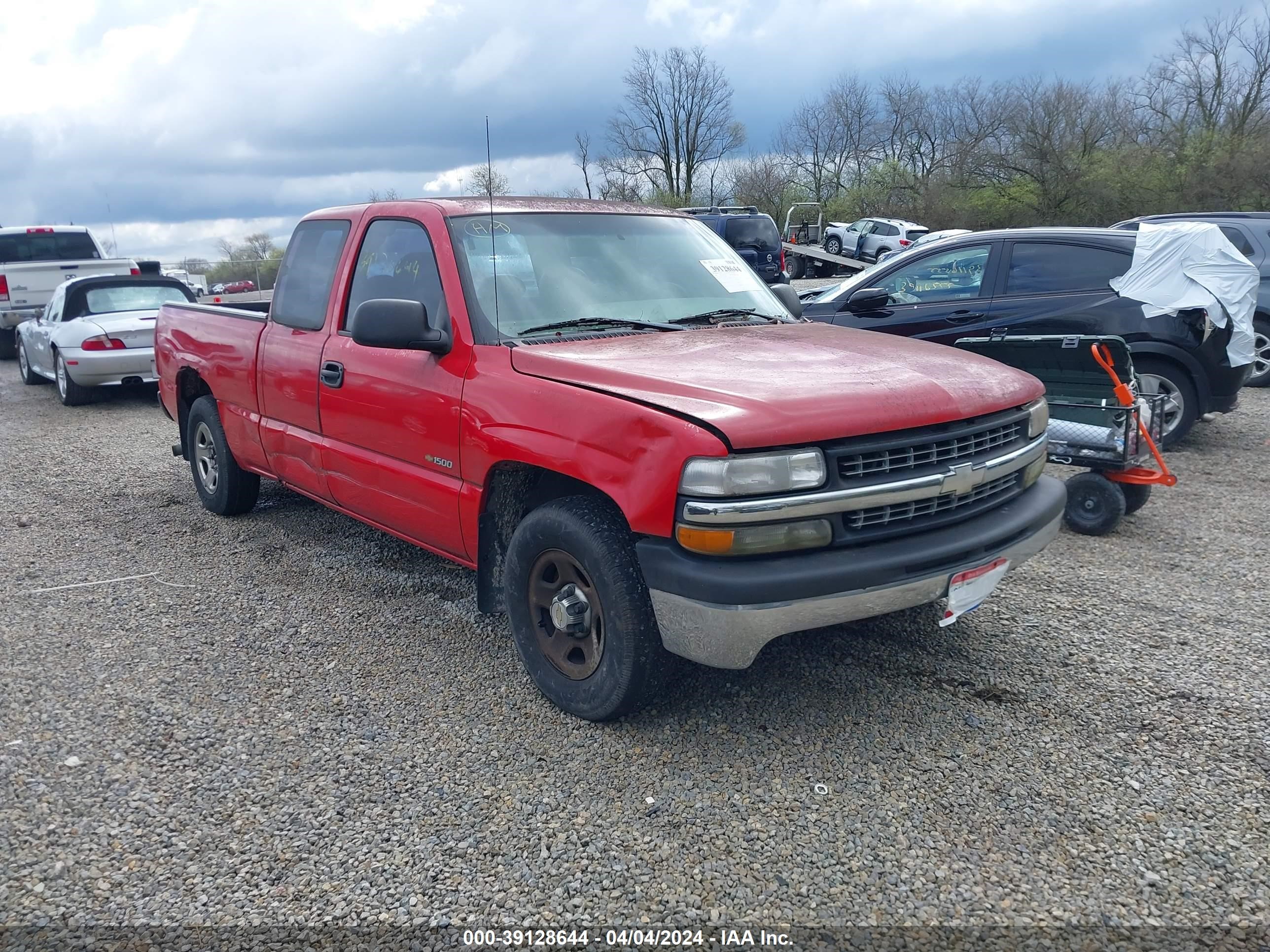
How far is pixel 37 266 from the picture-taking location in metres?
15.4

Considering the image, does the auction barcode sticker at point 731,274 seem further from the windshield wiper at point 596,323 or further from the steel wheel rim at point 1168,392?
the steel wheel rim at point 1168,392

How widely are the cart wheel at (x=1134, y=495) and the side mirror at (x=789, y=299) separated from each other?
2373 millimetres

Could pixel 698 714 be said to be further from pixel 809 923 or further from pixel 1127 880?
pixel 1127 880

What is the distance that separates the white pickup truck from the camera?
14398mm

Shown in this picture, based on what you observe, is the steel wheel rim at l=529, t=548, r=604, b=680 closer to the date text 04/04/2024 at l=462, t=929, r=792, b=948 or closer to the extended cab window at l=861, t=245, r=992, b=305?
the date text 04/04/2024 at l=462, t=929, r=792, b=948

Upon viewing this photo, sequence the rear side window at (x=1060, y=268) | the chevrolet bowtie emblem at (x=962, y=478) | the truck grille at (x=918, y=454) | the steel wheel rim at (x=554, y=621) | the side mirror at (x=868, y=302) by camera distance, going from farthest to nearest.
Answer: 1. the rear side window at (x=1060, y=268)
2. the side mirror at (x=868, y=302)
3. the steel wheel rim at (x=554, y=621)
4. the chevrolet bowtie emblem at (x=962, y=478)
5. the truck grille at (x=918, y=454)

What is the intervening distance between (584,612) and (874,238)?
96.8 ft

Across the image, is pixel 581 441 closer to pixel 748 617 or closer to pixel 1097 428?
pixel 748 617

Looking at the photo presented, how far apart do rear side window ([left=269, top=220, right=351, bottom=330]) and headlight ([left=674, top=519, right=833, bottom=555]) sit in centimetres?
263

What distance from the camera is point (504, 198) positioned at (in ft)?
14.4

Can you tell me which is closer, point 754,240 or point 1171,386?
point 1171,386

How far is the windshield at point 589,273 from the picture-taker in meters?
3.76

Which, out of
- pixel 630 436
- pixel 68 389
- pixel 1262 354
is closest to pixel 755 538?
pixel 630 436

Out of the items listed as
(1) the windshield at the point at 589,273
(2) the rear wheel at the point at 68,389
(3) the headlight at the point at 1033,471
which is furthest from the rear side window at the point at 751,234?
(3) the headlight at the point at 1033,471
